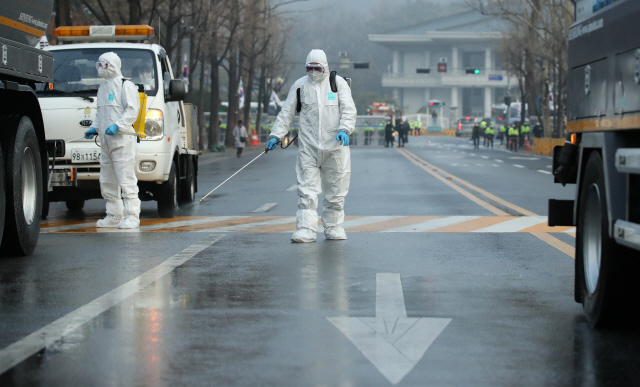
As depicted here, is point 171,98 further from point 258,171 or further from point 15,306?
point 258,171

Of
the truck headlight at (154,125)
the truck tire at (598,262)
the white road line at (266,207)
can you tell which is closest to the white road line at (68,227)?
the truck headlight at (154,125)

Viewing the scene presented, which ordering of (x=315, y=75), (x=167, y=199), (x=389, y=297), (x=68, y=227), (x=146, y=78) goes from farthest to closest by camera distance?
1. (x=167, y=199)
2. (x=146, y=78)
3. (x=68, y=227)
4. (x=315, y=75)
5. (x=389, y=297)

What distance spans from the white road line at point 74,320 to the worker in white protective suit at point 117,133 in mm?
2995

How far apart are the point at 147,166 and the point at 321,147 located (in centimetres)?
345

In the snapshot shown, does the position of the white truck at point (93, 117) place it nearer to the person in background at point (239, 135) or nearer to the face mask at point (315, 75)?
the face mask at point (315, 75)

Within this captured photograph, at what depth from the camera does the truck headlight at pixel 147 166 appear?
12789mm

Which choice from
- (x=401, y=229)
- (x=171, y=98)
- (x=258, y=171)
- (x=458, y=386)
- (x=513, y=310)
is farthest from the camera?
(x=258, y=171)

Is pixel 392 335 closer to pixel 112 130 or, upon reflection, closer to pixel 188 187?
pixel 112 130

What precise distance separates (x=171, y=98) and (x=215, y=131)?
3485cm

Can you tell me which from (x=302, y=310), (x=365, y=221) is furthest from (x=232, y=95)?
(x=302, y=310)

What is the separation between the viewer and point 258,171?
28.3m

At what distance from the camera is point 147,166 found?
1280 centimetres

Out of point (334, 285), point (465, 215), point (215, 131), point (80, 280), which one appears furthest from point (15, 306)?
point (215, 131)

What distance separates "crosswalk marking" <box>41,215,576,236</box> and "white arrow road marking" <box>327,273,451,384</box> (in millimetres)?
4992
